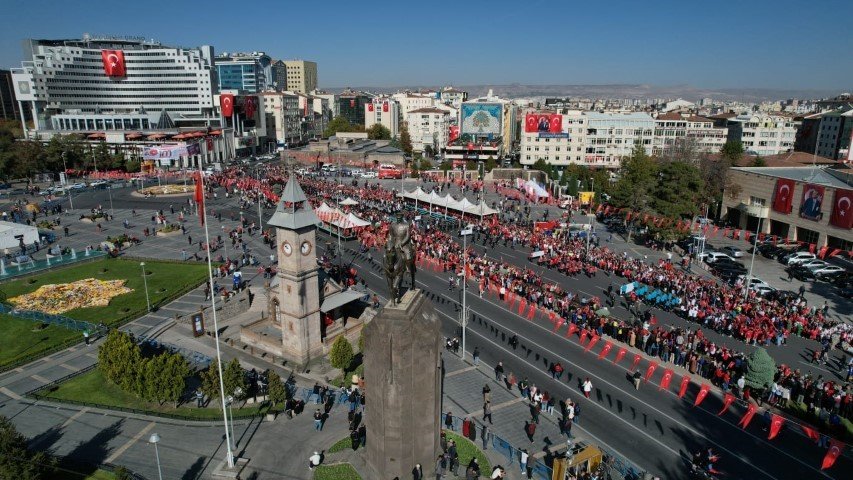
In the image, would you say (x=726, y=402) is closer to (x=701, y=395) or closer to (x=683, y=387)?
(x=701, y=395)

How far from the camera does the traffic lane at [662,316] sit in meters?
28.2

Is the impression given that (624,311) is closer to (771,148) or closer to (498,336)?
(498,336)

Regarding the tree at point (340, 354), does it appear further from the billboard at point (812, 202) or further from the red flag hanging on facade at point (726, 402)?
the billboard at point (812, 202)

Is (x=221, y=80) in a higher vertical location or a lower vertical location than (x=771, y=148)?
higher

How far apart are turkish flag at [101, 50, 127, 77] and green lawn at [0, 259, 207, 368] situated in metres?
94.0

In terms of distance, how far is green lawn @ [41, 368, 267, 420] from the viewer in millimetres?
22469

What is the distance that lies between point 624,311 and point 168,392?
25.8m

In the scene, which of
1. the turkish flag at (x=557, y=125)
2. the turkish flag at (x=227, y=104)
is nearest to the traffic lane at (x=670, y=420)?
the turkish flag at (x=557, y=125)

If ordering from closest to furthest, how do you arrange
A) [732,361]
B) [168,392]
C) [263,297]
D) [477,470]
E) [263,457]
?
[477,470]
[263,457]
[168,392]
[732,361]
[263,297]

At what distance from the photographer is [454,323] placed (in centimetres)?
3209

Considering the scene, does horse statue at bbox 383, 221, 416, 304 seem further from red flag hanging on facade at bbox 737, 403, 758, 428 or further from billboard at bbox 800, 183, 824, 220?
billboard at bbox 800, 183, 824, 220

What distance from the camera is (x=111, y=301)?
35.2 meters

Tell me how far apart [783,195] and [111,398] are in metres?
55.6

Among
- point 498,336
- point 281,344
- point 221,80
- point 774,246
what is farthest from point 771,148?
point 221,80
